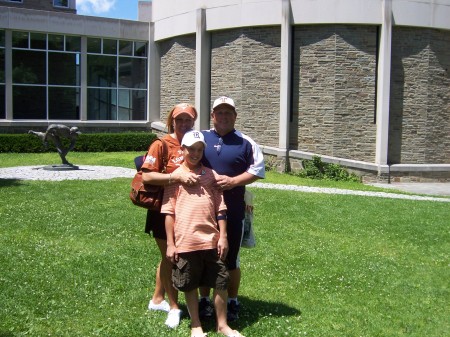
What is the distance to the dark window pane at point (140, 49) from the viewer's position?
27.6 m

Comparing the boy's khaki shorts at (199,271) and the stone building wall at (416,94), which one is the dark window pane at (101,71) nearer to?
the stone building wall at (416,94)

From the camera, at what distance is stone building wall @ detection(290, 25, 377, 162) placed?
1989cm

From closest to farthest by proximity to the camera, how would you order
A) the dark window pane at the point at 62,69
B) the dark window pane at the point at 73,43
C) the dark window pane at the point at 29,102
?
the dark window pane at the point at 29,102 < the dark window pane at the point at 62,69 < the dark window pane at the point at 73,43

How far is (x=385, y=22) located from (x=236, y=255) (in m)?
16.5

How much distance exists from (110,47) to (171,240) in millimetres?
23779

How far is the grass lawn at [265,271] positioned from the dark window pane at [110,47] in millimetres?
16307

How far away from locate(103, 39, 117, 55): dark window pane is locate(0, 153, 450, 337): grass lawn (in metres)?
16.3

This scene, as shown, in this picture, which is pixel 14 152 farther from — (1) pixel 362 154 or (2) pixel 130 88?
(1) pixel 362 154

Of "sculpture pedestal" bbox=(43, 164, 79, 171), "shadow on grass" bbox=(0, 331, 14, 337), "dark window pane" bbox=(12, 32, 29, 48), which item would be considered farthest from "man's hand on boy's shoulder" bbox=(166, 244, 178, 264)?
"dark window pane" bbox=(12, 32, 29, 48)

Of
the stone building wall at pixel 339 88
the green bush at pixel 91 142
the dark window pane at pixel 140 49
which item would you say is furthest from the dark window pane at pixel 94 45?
the stone building wall at pixel 339 88

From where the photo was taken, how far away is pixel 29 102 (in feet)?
84.5

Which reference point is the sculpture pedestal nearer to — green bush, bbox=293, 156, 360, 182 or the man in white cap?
green bush, bbox=293, 156, 360, 182

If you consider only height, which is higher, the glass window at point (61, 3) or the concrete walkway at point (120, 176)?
the glass window at point (61, 3)

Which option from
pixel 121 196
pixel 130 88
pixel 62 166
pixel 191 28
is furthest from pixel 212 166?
pixel 130 88
